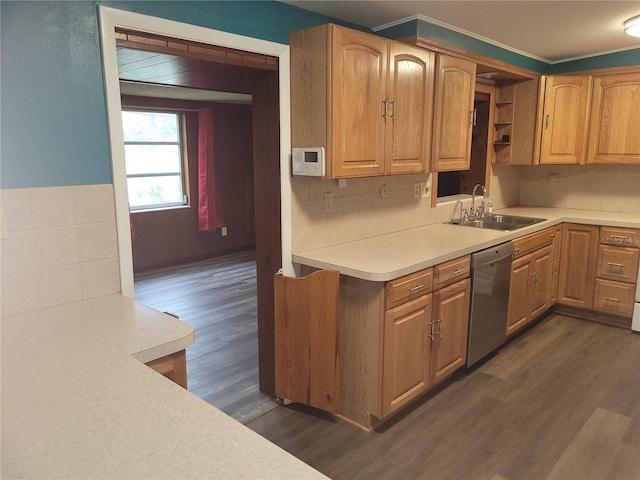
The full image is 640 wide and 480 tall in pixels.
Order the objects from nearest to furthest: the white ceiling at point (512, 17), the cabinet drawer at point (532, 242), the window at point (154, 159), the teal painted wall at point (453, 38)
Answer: the white ceiling at point (512, 17) → the teal painted wall at point (453, 38) → the cabinet drawer at point (532, 242) → the window at point (154, 159)

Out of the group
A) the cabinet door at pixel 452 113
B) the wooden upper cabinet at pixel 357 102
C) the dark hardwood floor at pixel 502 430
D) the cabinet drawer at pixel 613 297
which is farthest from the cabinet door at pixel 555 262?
the wooden upper cabinet at pixel 357 102

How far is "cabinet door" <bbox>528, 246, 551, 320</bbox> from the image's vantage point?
12.2 ft

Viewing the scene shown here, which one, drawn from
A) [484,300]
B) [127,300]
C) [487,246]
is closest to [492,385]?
[484,300]

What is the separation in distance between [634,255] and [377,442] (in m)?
2.80

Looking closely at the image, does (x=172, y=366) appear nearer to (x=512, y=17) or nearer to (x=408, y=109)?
(x=408, y=109)

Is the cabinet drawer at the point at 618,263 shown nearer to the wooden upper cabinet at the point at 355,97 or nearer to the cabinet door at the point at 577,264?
the cabinet door at the point at 577,264

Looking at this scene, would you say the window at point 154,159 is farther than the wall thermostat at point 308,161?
Yes

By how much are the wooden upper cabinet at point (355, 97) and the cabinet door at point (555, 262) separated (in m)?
1.93

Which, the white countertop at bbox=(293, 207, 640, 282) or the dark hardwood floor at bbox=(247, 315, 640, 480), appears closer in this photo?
the dark hardwood floor at bbox=(247, 315, 640, 480)

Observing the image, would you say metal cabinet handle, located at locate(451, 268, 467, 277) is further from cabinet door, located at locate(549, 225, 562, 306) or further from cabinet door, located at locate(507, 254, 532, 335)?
cabinet door, located at locate(549, 225, 562, 306)

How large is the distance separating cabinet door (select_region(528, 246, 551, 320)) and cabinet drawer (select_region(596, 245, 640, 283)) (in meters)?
0.46

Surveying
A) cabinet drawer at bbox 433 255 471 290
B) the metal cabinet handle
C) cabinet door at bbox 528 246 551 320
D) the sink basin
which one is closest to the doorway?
cabinet drawer at bbox 433 255 471 290

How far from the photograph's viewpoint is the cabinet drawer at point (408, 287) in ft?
7.76

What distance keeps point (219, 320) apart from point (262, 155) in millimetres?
2017
